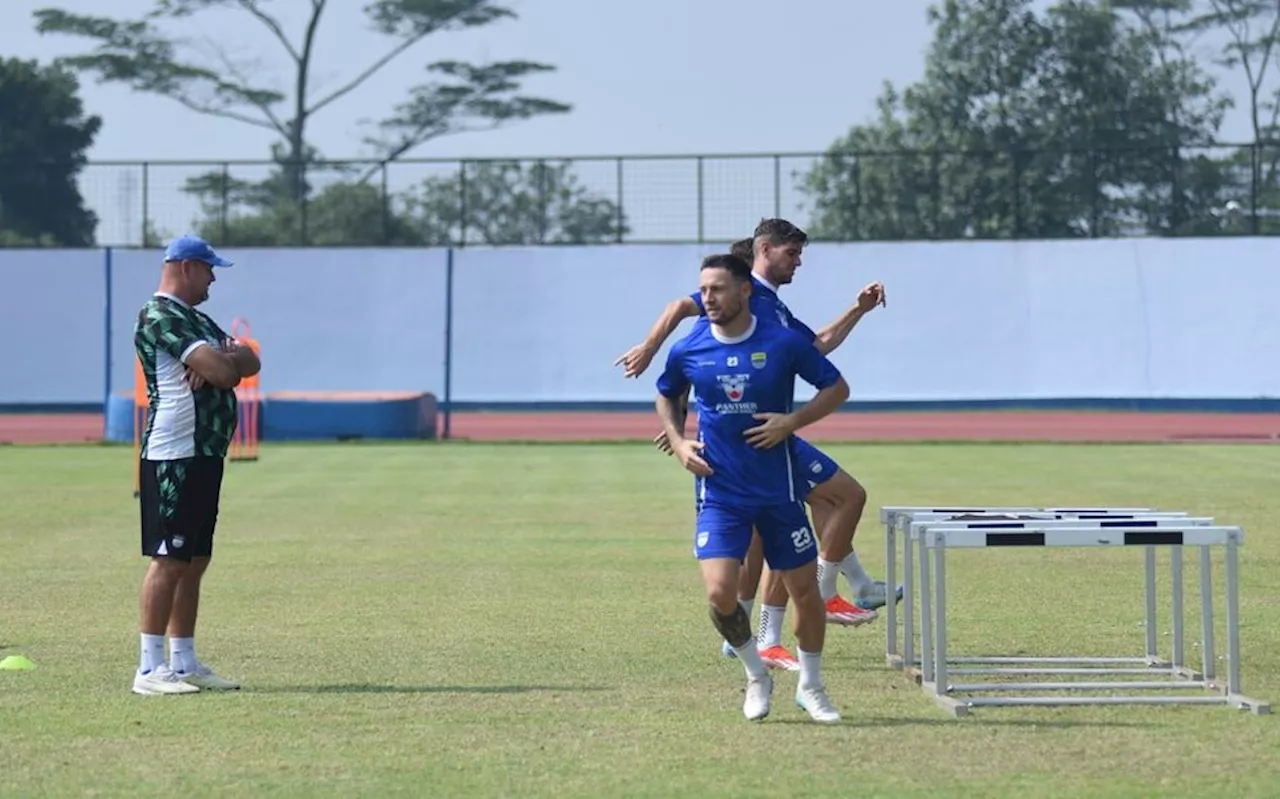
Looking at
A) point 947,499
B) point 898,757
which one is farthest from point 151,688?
point 947,499

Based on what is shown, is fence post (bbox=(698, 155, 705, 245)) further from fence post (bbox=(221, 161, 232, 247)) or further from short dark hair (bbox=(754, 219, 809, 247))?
short dark hair (bbox=(754, 219, 809, 247))

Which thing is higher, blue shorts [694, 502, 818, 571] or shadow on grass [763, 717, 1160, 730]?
blue shorts [694, 502, 818, 571]

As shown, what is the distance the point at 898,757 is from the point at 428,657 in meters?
3.58

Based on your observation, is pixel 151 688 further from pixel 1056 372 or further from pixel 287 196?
pixel 287 196

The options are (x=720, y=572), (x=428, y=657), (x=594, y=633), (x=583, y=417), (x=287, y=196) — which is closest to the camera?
(x=720, y=572)

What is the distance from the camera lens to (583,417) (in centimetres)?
4953

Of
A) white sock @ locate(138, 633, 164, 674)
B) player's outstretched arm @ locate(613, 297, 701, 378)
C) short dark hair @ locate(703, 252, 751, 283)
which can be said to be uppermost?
short dark hair @ locate(703, 252, 751, 283)

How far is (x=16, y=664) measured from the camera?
34.9 feet

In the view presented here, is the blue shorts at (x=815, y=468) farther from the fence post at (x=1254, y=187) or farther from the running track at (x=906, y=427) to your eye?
the fence post at (x=1254, y=187)

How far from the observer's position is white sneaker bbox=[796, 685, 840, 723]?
888 cm

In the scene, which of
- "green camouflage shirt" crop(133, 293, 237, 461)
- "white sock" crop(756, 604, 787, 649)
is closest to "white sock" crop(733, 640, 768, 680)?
"white sock" crop(756, 604, 787, 649)

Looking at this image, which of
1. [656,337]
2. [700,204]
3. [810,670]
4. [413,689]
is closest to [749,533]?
[810,670]

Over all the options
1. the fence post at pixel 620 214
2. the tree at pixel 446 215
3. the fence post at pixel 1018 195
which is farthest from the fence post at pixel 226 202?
the fence post at pixel 1018 195

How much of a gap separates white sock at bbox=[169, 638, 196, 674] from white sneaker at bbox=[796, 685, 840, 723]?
9.74ft
